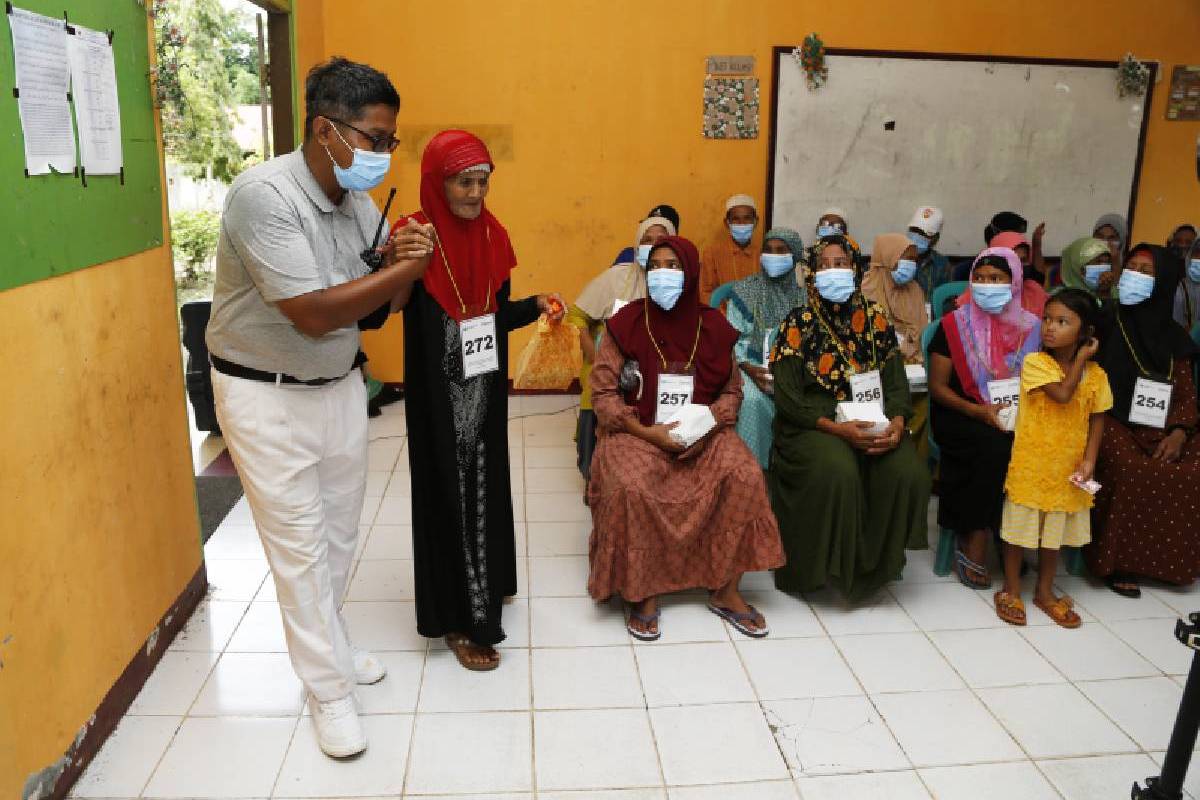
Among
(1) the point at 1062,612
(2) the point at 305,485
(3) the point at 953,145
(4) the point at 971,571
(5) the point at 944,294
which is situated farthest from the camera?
(3) the point at 953,145

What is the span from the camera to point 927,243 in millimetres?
4922

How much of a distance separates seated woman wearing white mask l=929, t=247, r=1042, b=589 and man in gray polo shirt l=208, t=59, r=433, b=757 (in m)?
2.08

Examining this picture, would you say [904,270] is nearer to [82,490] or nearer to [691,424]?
[691,424]

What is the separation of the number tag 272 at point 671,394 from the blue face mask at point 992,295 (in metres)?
1.11

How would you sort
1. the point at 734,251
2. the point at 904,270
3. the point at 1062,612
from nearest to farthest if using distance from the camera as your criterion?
the point at 1062,612 → the point at 904,270 → the point at 734,251

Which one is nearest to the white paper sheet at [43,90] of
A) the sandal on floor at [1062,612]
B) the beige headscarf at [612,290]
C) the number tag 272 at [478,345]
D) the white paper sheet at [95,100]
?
the white paper sheet at [95,100]

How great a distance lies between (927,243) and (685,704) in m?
3.36

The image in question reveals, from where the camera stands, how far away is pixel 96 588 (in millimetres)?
2299

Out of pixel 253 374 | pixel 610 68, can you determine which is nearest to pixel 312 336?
pixel 253 374

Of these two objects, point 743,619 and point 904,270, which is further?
point 904,270

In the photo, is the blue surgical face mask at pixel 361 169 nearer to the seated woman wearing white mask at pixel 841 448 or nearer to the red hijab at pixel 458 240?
the red hijab at pixel 458 240

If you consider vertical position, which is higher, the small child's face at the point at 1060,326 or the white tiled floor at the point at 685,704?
the small child's face at the point at 1060,326

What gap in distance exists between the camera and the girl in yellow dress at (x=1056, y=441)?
2.97 meters

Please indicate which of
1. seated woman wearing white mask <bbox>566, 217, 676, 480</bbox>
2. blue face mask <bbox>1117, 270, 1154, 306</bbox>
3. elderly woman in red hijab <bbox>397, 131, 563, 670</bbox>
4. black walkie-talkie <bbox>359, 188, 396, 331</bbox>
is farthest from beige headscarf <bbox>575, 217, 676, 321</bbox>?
blue face mask <bbox>1117, 270, 1154, 306</bbox>
